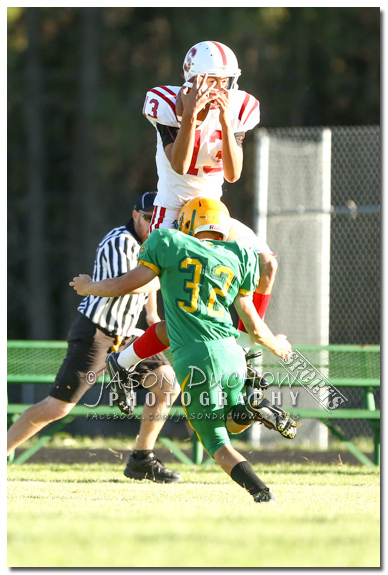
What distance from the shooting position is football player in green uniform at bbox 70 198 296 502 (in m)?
4.93

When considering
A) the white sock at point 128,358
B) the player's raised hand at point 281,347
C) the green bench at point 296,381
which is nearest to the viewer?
the player's raised hand at point 281,347

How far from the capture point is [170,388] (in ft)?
21.6

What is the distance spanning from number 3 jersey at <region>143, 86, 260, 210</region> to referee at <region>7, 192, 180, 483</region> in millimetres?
932

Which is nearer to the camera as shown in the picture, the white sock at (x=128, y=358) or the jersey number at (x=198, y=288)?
the jersey number at (x=198, y=288)

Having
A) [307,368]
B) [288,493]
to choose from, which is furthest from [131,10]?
[288,493]

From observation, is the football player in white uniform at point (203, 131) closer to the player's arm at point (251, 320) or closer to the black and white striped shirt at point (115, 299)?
the player's arm at point (251, 320)

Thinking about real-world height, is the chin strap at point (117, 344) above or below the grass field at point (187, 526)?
above

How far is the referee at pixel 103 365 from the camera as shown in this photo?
21.1 feet

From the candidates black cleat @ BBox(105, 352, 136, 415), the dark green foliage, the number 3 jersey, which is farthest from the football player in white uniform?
the dark green foliage

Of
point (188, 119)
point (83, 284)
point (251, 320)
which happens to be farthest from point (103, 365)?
point (188, 119)

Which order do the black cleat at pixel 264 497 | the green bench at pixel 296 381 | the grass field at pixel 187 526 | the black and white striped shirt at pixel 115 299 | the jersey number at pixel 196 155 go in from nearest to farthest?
1. the grass field at pixel 187 526
2. the black cleat at pixel 264 497
3. the jersey number at pixel 196 155
4. the black and white striped shirt at pixel 115 299
5. the green bench at pixel 296 381

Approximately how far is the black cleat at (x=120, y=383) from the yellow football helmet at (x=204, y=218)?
1175 mm

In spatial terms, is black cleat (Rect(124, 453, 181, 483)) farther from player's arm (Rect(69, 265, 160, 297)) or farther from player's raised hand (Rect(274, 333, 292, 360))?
player's arm (Rect(69, 265, 160, 297))

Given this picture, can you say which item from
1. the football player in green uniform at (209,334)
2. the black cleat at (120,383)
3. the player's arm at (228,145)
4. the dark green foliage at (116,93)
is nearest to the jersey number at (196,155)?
the player's arm at (228,145)
